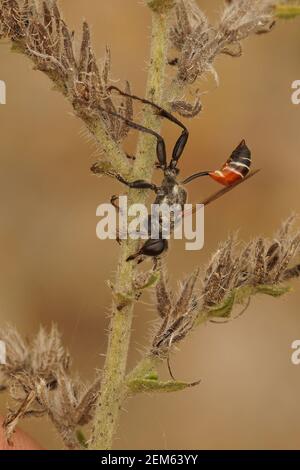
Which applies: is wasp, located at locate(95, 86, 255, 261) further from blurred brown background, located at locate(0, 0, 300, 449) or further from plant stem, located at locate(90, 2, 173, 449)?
blurred brown background, located at locate(0, 0, 300, 449)

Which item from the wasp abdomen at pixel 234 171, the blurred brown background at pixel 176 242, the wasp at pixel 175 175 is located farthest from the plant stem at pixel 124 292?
the blurred brown background at pixel 176 242

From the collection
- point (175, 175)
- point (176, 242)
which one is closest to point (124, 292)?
point (175, 175)

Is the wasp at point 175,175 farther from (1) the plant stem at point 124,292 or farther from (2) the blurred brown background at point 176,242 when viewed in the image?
(2) the blurred brown background at point 176,242

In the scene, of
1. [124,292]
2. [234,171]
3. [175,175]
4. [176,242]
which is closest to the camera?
Answer: [124,292]

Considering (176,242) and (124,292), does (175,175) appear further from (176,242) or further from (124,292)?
(176,242)
